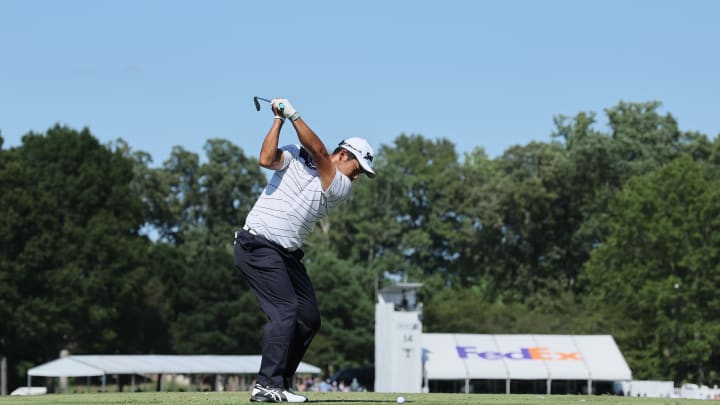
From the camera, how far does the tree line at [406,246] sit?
247 feet

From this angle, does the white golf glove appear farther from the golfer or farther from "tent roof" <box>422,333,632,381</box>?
"tent roof" <box>422,333,632,381</box>

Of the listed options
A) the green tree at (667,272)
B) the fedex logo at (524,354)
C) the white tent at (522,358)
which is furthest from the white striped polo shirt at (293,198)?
the green tree at (667,272)

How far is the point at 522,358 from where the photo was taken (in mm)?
70375

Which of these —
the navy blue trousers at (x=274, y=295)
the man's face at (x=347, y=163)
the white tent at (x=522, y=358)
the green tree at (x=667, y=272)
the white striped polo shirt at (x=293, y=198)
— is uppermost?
the green tree at (x=667, y=272)

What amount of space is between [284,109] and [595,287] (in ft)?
245

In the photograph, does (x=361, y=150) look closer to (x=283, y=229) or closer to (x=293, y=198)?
(x=293, y=198)

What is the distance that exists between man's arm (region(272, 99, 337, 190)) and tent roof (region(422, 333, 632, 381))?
56514 millimetres

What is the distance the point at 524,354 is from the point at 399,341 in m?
10.1

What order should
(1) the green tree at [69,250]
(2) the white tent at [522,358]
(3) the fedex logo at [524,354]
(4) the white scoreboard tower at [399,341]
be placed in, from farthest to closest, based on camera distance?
1. (1) the green tree at [69,250]
2. (3) the fedex logo at [524,354]
3. (2) the white tent at [522,358]
4. (4) the white scoreboard tower at [399,341]

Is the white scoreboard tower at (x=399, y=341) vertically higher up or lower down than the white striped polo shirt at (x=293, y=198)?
higher up

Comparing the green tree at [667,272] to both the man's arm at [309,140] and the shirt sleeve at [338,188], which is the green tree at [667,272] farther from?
the man's arm at [309,140]

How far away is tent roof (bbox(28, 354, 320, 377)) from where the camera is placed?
213 feet

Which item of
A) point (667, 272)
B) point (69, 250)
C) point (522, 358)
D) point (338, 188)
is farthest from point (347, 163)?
point (667, 272)

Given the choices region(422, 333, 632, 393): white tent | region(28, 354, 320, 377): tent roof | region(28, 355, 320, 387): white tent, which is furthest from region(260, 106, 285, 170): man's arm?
region(422, 333, 632, 393): white tent
